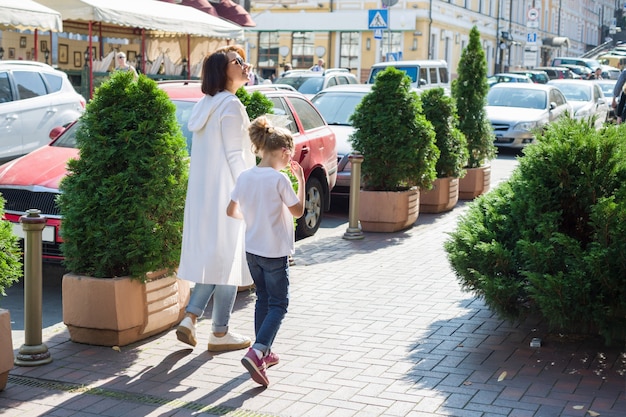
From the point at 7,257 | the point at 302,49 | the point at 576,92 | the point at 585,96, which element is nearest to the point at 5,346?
the point at 7,257

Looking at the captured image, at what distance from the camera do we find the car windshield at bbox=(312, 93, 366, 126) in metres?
14.2

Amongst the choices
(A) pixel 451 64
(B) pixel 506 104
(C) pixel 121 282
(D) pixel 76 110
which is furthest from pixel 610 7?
(C) pixel 121 282

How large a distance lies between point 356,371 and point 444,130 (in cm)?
691

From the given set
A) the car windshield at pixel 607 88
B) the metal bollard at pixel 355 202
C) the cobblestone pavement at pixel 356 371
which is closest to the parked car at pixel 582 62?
the car windshield at pixel 607 88

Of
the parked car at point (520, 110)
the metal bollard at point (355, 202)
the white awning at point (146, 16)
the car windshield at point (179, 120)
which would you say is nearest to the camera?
the car windshield at point (179, 120)

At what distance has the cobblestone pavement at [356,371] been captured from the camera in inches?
199

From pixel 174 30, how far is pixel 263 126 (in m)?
16.1

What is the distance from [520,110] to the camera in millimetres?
20938

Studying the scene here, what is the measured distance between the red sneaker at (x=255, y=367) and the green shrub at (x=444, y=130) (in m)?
7.25

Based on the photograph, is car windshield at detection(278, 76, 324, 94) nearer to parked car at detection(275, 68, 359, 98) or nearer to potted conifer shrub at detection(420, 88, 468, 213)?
parked car at detection(275, 68, 359, 98)

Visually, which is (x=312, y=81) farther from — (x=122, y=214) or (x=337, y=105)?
(x=122, y=214)

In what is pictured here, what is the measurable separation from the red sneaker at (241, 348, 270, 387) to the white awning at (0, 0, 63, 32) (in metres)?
12.2

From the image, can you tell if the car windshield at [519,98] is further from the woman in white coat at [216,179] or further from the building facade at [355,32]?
the building facade at [355,32]

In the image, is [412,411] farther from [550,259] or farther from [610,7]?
[610,7]
